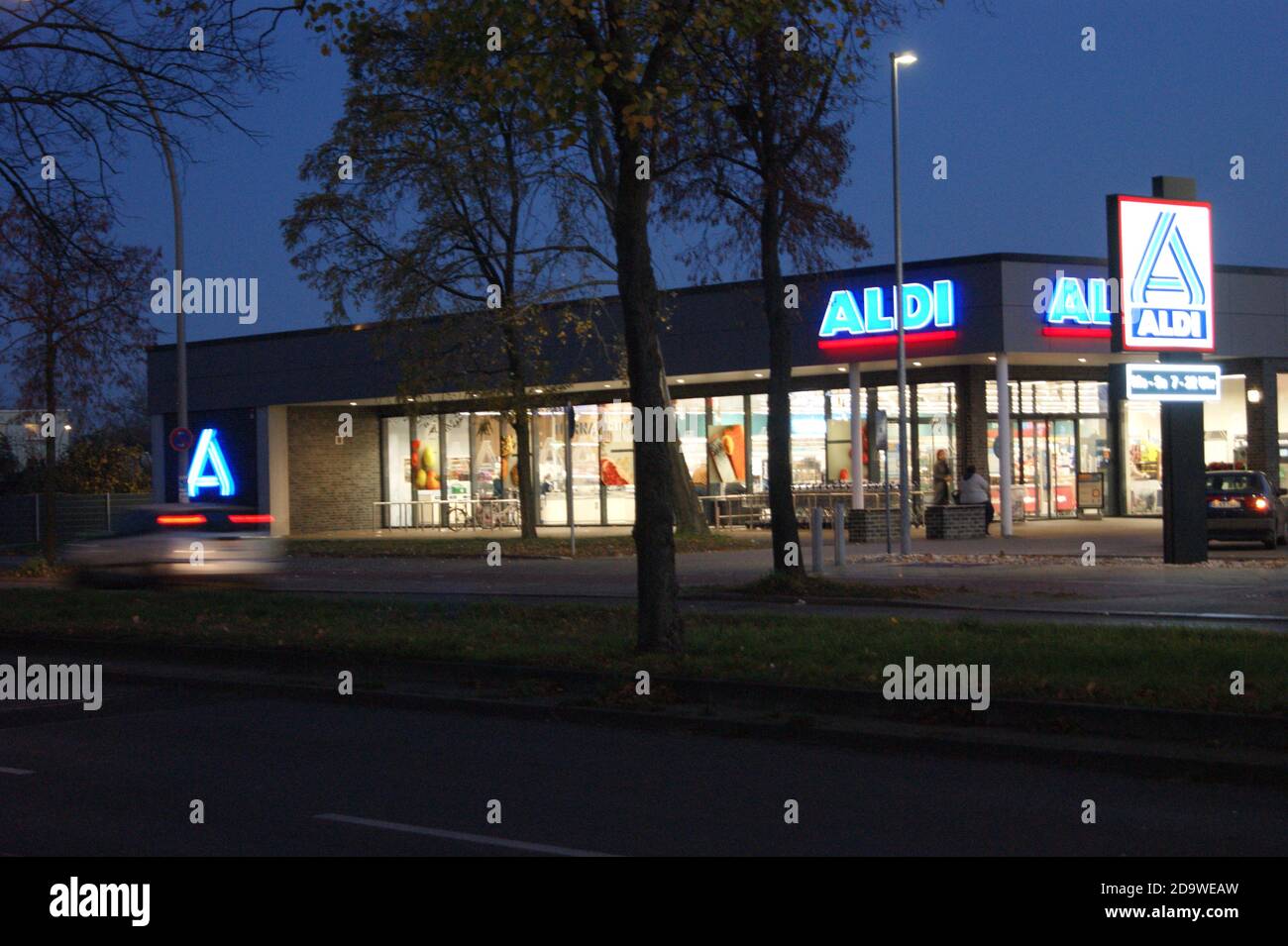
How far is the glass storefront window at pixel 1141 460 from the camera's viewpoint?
4331 cm

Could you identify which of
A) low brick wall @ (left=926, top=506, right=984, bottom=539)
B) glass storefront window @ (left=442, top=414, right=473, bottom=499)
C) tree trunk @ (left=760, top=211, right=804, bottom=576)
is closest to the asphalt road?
tree trunk @ (left=760, top=211, right=804, bottom=576)

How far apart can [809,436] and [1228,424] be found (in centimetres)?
1185

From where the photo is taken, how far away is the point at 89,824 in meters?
8.36

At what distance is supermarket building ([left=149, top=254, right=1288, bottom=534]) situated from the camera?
119ft

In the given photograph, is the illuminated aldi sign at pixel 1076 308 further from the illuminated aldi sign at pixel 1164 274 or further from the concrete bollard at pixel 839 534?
the concrete bollard at pixel 839 534

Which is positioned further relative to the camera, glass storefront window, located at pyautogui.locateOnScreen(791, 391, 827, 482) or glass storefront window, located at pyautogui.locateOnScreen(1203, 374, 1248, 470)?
glass storefront window, located at pyautogui.locateOnScreen(791, 391, 827, 482)

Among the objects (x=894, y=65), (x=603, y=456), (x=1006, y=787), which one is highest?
(x=894, y=65)

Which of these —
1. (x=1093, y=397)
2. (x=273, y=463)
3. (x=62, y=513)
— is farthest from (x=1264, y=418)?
(x=62, y=513)

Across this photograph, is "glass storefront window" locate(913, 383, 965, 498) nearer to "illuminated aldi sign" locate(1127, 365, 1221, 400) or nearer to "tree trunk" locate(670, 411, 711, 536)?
"tree trunk" locate(670, 411, 711, 536)

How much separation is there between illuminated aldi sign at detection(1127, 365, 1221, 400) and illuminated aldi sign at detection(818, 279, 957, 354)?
10.4 meters

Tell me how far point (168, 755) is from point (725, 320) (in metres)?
31.5

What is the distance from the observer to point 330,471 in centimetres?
5225
